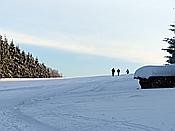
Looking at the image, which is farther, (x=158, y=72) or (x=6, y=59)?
(x=6, y=59)

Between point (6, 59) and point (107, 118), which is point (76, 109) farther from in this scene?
point (6, 59)

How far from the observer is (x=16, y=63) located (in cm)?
8200

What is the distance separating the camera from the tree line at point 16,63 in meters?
73.4

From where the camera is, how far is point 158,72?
26.3 metres

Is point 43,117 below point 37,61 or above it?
below

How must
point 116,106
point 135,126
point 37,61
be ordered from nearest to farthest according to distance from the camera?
point 135,126 → point 116,106 → point 37,61

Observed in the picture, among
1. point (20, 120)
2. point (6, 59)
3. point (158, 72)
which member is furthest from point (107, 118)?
point (6, 59)

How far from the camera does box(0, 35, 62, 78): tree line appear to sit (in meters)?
73.4

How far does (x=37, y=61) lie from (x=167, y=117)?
8807 centimetres

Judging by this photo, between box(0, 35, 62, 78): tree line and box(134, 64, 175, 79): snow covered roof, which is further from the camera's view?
box(0, 35, 62, 78): tree line

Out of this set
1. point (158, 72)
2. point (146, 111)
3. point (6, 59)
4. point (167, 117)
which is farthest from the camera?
point (6, 59)

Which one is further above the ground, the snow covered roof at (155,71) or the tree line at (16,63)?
the tree line at (16,63)

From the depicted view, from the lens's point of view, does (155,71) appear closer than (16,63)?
Yes

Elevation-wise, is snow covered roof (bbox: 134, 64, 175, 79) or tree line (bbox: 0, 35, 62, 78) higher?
tree line (bbox: 0, 35, 62, 78)
